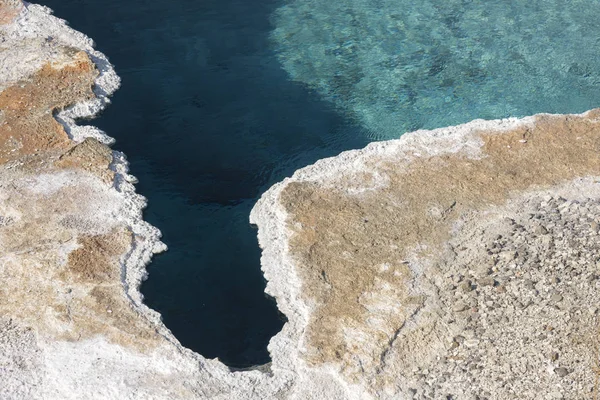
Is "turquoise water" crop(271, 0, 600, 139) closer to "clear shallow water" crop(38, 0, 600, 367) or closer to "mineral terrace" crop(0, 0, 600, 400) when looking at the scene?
"clear shallow water" crop(38, 0, 600, 367)

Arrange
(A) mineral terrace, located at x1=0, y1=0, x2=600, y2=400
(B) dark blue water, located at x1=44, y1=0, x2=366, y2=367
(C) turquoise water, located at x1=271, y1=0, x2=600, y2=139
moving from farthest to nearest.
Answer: (C) turquoise water, located at x1=271, y1=0, x2=600, y2=139, (B) dark blue water, located at x1=44, y1=0, x2=366, y2=367, (A) mineral terrace, located at x1=0, y1=0, x2=600, y2=400

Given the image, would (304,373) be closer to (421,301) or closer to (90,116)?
(421,301)

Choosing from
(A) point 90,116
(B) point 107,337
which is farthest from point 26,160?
(B) point 107,337

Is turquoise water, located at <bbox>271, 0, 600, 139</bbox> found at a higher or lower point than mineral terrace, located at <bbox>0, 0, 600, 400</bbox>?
lower

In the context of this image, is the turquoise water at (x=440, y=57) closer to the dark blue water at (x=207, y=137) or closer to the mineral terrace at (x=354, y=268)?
the dark blue water at (x=207, y=137)

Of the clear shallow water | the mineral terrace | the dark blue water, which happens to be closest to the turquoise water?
the clear shallow water

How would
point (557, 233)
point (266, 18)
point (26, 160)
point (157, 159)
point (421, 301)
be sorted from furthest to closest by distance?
point (266, 18) → point (157, 159) → point (26, 160) → point (557, 233) → point (421, 301)

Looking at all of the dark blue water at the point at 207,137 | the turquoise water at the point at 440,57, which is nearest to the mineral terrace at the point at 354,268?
the dark blue water at the point at 207,137
